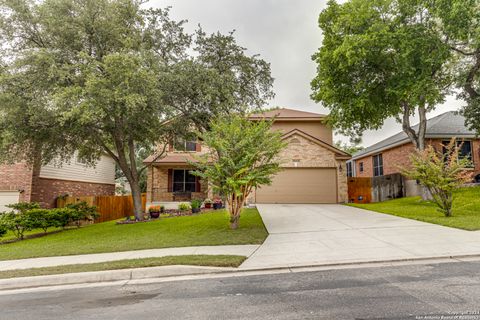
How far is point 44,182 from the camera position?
17.0 m

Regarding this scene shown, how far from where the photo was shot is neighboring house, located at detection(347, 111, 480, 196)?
18875 millimetres

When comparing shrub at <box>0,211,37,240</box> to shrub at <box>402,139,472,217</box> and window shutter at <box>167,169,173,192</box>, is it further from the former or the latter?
shrub at <box>402,139,472,217</box>

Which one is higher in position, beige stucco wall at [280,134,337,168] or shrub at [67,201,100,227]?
beige stucco wall at [280,134,337,168]

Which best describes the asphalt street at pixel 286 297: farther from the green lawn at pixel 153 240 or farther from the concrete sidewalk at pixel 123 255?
the green lawn at pixel 153 240

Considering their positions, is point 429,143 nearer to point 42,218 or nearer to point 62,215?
point 62,215

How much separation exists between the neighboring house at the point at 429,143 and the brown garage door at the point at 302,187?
12.8ft

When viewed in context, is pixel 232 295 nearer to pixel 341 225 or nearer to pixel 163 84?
pixel 341 225

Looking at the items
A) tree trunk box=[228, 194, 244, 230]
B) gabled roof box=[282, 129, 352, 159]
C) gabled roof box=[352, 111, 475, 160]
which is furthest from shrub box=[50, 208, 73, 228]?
gabled roof box=[352, 111, 475, 160]

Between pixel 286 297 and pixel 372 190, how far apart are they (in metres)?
18.1

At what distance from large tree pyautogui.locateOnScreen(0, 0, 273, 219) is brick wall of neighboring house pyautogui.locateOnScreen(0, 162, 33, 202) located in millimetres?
3695

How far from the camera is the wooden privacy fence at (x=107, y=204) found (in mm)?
17145

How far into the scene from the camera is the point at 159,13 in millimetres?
12992

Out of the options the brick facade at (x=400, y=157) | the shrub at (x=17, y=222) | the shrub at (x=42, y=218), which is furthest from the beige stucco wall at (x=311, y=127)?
the shrub at (x=17, y=222)

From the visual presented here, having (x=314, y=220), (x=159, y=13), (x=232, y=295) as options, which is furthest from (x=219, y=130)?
(x=159, y=13)
